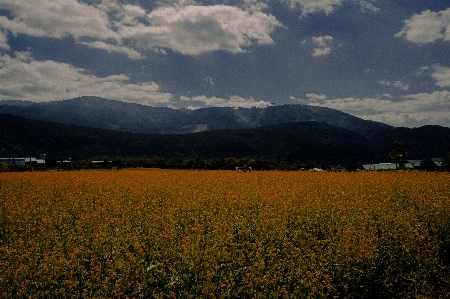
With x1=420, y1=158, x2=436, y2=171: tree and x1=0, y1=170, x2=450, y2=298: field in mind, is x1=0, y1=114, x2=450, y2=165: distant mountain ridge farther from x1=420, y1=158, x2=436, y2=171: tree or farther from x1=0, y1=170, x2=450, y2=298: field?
x1=0, y1=170, x2=450, y2=298: field

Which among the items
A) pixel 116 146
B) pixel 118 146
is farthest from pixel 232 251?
pixel 116 146

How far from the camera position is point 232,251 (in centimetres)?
704

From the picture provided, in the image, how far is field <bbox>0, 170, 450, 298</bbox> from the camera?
5566 mm

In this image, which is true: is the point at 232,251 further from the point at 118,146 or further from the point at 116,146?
the point at 116,146

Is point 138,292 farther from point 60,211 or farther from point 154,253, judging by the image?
point 60,211

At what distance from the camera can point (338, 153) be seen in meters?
198

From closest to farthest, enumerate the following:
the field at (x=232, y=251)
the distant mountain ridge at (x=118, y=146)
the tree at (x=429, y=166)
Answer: the field at (x=232, y=251) < the tree at (x=429, y=166) < the distant mountain ridge at (x=118, y=146)

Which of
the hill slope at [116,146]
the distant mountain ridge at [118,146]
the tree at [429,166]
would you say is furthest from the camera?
the hill slope at [116,146]

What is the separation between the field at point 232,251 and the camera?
5566 mm

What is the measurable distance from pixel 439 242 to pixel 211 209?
280 inches

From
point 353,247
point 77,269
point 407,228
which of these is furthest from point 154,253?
point 407,228

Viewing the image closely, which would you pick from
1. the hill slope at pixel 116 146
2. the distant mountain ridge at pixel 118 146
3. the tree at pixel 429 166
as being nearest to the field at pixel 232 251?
the tree at pixel 429 166

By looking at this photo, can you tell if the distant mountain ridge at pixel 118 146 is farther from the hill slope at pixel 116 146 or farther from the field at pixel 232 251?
the field at pixel 232 251

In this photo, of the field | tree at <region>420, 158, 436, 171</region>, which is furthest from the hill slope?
the field
